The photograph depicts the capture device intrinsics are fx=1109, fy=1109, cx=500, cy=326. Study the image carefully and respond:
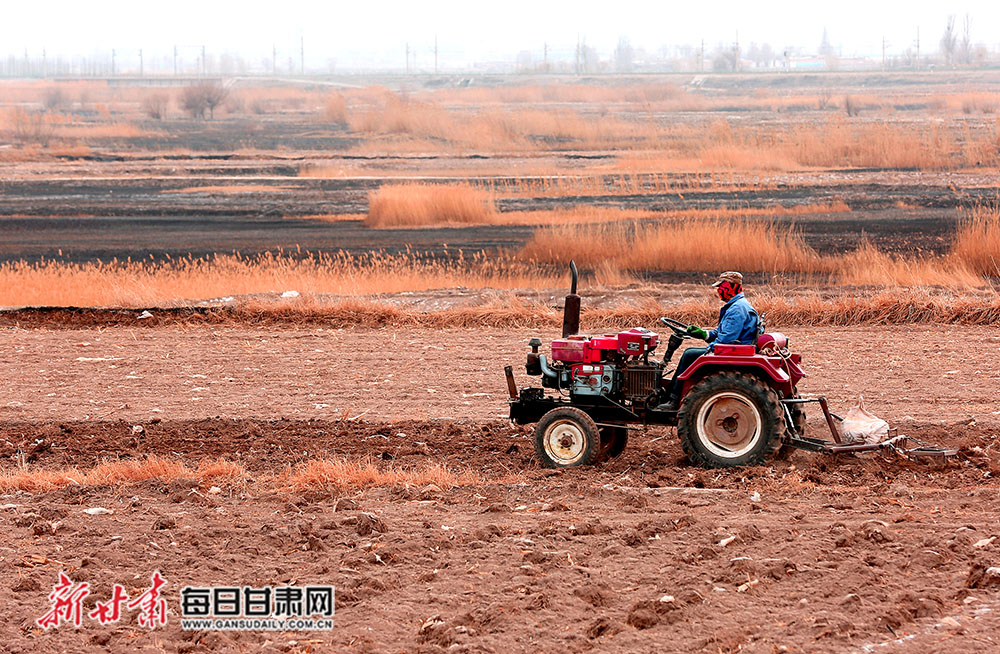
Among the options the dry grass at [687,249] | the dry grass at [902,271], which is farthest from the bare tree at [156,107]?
the dry grass at [902,271]

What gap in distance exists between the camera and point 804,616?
18.6 feet

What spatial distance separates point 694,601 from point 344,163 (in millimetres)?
48543

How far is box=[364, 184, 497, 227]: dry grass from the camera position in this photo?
1267 inches

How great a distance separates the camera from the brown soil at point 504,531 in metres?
5.70

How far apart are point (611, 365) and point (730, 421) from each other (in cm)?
104

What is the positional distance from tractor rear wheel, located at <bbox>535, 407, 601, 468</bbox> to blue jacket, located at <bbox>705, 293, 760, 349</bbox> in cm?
118

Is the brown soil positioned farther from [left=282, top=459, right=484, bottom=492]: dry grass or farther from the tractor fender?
the tractor fender

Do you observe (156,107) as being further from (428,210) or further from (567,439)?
(567,439)

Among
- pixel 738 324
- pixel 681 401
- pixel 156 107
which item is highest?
pixel 156 107

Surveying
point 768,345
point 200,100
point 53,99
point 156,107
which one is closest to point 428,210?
point 768,345

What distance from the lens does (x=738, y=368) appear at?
28.2 feet

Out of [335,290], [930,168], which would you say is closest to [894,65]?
[930,168]

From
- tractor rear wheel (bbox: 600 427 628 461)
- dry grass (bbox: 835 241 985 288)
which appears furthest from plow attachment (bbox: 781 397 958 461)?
dry grass (bbox: 835 241 985 288)

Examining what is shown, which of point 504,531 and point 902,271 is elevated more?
point 902,271
